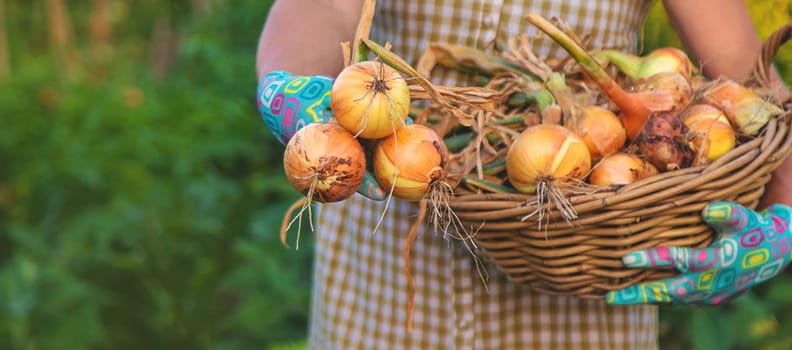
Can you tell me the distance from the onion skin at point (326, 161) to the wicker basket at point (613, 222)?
6.2 inches

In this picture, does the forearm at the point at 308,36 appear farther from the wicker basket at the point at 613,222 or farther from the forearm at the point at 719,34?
the forearm at the point at 719,34

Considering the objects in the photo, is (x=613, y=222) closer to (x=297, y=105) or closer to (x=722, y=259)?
(x=722, y=259)

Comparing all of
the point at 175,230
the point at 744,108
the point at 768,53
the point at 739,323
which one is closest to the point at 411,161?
the point at 744,108

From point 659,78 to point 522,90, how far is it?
193mm

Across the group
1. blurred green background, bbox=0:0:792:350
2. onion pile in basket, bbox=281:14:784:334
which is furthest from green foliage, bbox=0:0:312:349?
onion pile in basket, bbox=281:14:784:334

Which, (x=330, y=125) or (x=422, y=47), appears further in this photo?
(x=422, y=47)

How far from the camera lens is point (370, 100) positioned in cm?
96

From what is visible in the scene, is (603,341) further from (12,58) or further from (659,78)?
(12,58)

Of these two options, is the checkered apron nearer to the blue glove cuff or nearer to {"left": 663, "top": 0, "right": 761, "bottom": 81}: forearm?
{"left": 663, "top": 0, "right": 761, "bottom": 81}: forearm

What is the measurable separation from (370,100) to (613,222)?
36 cm

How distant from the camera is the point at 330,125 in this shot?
3.27 feet

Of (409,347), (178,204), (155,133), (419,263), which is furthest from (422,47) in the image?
(155,133)

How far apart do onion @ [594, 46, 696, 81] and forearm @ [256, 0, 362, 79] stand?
38 cm

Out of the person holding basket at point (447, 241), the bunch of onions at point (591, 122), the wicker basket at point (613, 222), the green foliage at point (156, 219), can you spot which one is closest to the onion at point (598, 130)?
the bunch of onions at point (591, 122)
